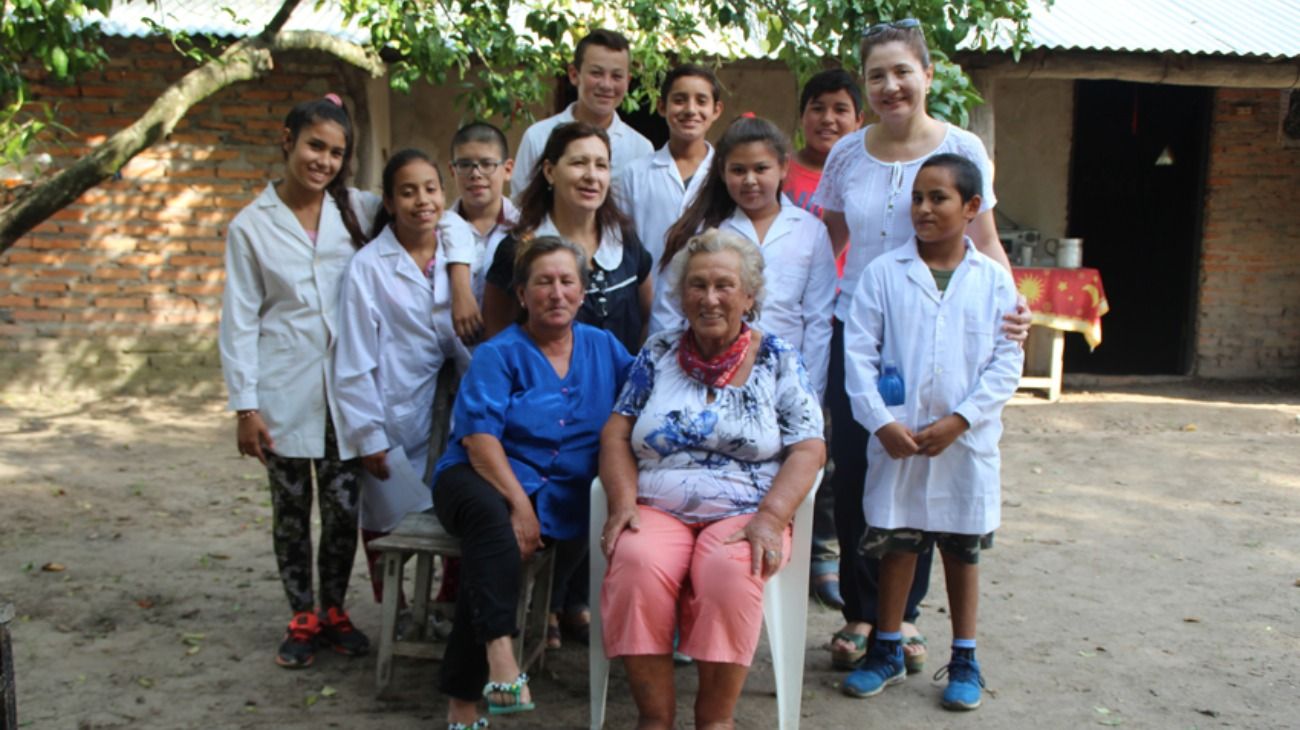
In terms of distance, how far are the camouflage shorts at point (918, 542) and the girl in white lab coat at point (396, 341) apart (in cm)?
137

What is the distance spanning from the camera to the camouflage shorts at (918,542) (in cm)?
341

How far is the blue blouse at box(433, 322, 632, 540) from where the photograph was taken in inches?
130

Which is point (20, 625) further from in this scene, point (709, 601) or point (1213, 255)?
point (1213, 255)

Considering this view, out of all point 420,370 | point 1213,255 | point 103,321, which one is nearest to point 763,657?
point 420,370

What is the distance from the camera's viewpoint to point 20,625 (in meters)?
4.05

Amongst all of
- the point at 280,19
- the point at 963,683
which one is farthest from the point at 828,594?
the point at 280,19

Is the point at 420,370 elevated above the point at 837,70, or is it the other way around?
the point at 837,70

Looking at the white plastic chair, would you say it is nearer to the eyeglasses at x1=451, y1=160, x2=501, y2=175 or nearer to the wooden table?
the eyeglasses at x1=451, y1=160, x2=501, y2=175

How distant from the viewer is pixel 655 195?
13.1ft

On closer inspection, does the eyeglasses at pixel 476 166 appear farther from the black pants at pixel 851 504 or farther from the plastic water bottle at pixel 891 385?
the plastic water bottle at pixel 891 385

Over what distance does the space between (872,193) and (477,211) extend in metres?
1.30

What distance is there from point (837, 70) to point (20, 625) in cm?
345

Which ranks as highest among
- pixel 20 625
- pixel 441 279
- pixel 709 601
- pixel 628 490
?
pixel 441 279

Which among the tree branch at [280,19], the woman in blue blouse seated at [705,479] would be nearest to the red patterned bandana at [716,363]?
the woman in blue blouse seated at [705,479]
